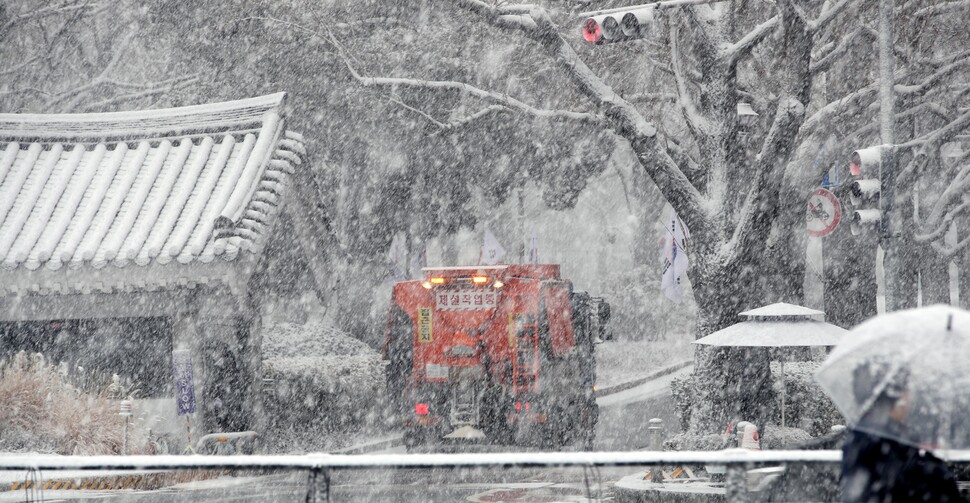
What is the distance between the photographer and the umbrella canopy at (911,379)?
13.1 feet

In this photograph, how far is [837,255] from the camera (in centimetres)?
2786

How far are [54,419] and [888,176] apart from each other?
12.0 meters

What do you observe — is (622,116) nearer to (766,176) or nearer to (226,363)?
(766,176)

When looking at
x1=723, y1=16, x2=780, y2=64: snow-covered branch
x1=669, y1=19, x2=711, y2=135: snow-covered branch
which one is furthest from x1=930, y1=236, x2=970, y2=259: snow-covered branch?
x1=723, y1=16, x2=780, y2=64: snow-covered branch

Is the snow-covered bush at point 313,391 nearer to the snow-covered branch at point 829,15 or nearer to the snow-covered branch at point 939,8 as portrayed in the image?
the snow-covered branch at point 829,15

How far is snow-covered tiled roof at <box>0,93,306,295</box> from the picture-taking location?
17.6 meters

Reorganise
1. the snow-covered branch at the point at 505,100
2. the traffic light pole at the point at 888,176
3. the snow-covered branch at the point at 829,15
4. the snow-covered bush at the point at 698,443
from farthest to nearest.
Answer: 1. the snow-covered branch at the point at 505,100
2. the snow-covered branch at the point at 829,15
3. the snow-covered bush at the point at 698,443
4. the traffic light pole at the point at 888,176

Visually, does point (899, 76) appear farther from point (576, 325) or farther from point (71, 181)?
point (71, 181)

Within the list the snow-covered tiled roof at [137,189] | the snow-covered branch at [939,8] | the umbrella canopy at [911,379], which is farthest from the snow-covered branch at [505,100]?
the umbrella canopy at [911,379]

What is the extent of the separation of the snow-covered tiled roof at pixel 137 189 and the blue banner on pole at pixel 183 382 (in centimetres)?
125

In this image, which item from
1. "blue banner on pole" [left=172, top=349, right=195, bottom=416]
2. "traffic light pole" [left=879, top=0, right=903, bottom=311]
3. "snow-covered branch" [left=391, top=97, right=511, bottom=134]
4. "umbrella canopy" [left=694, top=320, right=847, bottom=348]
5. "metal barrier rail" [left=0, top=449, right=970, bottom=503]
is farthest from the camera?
"snow-covered branch" [left=391, top=97, right=511, bottom=134]

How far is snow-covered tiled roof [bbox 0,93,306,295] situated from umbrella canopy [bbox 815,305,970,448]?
1393 centimetres

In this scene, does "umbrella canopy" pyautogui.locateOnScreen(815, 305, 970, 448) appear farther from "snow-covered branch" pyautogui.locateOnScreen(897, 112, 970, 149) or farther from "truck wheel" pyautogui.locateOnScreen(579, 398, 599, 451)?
"snow-covered branch" pyautogui.locateOnScreen(897, 112, 970, 149)

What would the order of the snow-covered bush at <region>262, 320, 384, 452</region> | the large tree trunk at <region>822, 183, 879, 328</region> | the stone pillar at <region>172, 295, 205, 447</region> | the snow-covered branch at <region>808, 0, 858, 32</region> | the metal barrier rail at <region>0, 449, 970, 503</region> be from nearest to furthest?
the metal barrier rail at <region>0, 449, 970, 503</region>, the snow-covered branch at <region>808, 0, 858, 32</region>, the stone pillar at <region>172, 295, 205, 447</region>, the snow-covered bush at <region>262, 320, 384, 452</region>, the large tree trunk at <region>822, 183, 879, 328</region>
